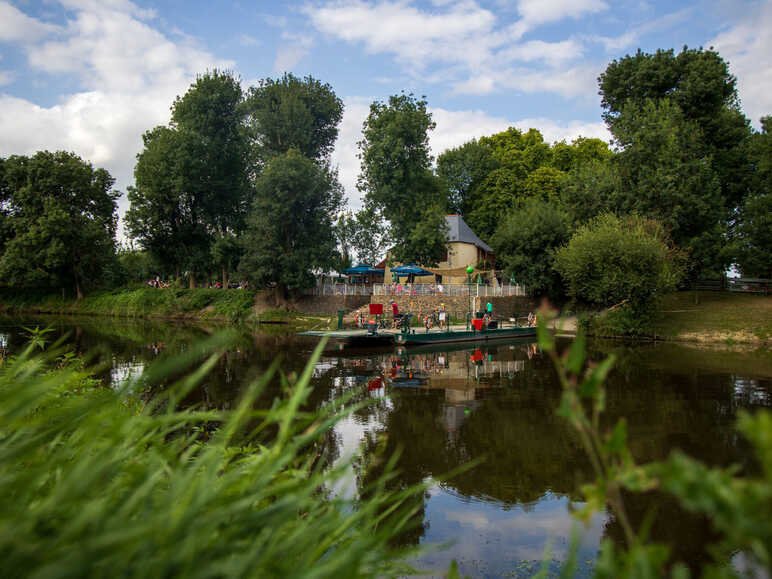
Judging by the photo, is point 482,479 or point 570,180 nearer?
point 482,479

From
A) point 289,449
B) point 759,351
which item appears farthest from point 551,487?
point 759,351

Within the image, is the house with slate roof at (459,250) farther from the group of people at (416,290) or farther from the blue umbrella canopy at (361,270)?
the group of people at (416,290)

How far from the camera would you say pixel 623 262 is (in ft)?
78.3

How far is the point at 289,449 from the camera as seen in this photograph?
119 cm

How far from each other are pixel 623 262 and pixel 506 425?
17527 mm

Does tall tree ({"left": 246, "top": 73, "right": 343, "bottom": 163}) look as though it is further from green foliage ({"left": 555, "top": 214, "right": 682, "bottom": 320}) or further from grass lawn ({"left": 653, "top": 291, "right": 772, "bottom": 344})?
grass lawn ({"left": 653, "top": 291, "right": 772, "bottom": 344})

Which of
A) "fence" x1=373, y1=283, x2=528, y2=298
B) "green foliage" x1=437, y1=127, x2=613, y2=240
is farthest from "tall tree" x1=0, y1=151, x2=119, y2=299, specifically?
"green foliage" x1=437, y1=127, x2=613, y2=240

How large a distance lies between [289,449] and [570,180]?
32.6 metres

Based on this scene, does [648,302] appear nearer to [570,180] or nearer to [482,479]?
[570,180]

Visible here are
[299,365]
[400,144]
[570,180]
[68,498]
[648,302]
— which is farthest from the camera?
[400,144]

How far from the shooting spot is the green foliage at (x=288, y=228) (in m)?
32.8

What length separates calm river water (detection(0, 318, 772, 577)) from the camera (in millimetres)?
5441

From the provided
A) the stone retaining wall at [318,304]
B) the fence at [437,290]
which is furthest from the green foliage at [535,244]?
the stone retaining wall at [318,304]

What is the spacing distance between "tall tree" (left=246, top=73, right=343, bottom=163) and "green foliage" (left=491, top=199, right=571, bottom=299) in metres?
16.8
